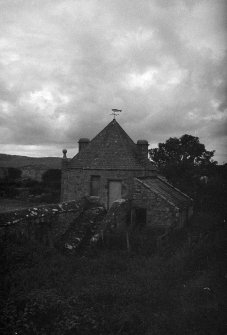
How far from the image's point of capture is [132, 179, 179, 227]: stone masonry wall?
624 inches

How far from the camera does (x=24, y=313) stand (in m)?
6.00

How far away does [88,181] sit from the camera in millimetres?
21922

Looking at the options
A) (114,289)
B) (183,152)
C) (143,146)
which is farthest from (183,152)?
(114,289)

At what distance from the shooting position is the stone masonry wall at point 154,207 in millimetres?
15853

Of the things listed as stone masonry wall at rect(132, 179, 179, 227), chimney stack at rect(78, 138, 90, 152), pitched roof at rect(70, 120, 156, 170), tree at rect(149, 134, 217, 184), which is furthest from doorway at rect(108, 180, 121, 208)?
tree at rect(149, 134, 217, 184)

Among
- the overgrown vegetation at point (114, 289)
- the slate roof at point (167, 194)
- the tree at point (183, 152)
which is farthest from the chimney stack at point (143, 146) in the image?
the tree at point (183, 152)

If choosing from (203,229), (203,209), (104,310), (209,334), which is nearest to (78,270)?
(104,310)

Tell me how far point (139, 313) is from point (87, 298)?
145 cm

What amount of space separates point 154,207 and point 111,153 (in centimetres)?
705

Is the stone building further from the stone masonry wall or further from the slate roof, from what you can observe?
the stone masonry wall

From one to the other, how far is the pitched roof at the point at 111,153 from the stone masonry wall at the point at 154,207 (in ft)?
14.6

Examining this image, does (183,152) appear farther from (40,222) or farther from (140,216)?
(40,222)

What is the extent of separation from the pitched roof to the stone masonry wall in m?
4.44

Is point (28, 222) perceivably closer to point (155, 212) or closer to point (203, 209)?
point (155, 212)
